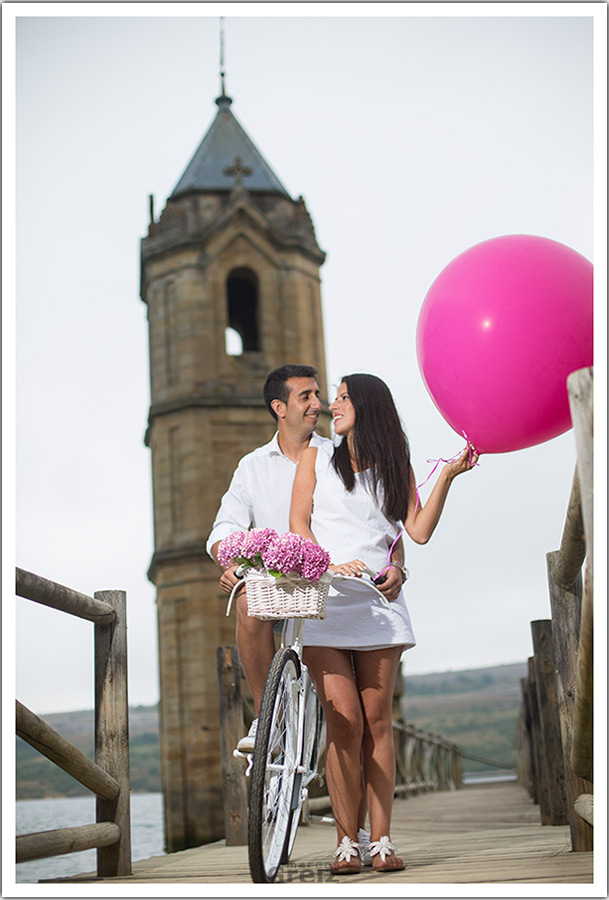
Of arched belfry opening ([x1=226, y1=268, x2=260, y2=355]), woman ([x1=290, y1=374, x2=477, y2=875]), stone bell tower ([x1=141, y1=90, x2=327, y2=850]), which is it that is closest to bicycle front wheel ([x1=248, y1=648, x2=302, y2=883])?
woman ([x1=290, y1=374, x2=477, y2=875])

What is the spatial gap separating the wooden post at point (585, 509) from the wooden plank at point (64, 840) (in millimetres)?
1830

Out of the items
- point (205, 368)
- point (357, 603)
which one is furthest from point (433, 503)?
point (205, 368)

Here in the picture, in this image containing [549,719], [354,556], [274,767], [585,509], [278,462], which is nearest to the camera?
[585,509]

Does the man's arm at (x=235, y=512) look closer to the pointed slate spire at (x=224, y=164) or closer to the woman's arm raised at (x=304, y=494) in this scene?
the woman's arm raised at (x=304, y=494)

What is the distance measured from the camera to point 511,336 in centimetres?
331

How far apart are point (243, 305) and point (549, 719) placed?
70.4 feet

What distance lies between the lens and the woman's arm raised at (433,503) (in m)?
3.71

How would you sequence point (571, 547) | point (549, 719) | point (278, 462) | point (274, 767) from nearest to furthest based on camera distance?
point (274, 767), point (571, 547), point (278, 462), point (549, 719)

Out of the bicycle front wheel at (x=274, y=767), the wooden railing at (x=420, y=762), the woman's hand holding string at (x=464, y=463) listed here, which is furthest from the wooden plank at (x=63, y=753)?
the wooden railing at (x=420, y=762)

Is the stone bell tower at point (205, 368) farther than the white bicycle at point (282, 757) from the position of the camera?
Yes

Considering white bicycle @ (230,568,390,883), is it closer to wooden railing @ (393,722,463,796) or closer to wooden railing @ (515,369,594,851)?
wooden railing @ (515,369,594,851)

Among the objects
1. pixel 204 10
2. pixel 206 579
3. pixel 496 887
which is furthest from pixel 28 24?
pixel 206 579

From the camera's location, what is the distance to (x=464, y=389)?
11.5 feet

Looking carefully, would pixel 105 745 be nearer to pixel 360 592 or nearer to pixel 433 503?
pixel 360 592
